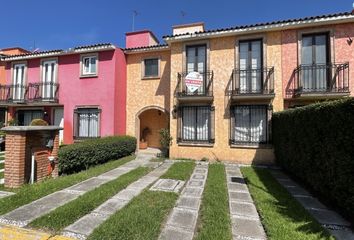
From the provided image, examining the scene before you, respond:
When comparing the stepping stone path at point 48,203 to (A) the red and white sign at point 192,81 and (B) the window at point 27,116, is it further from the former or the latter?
(B) the window at point 27,116

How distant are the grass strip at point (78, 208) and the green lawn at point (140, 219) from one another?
710mm

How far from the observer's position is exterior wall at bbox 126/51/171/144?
14.2m

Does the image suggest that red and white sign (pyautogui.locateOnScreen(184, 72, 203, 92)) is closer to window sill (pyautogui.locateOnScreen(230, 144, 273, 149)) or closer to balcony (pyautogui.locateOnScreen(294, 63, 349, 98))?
window sill (pyautogui.locateOnScreen(230, 144, 273, 149))

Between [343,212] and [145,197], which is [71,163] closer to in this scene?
[145,197]

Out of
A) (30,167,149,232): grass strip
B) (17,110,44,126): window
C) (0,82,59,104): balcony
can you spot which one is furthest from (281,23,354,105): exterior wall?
(17,110,44,126): window

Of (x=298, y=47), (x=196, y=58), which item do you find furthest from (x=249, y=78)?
(x=196, y=58)

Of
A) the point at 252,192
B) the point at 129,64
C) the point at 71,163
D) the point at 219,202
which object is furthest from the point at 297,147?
the point at 129,64

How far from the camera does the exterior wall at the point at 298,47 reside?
10.5m

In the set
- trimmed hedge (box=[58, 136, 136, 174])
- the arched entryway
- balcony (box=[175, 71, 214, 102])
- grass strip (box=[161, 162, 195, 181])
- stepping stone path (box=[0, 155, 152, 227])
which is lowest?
stepping stone path (box=[0, 155, 152, 227])

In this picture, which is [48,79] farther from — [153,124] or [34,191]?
[34,191]

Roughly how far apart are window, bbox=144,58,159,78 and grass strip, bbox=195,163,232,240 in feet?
29.5

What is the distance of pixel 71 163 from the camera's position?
8.49m

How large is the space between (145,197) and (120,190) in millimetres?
971

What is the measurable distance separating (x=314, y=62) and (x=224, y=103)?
185 inches
